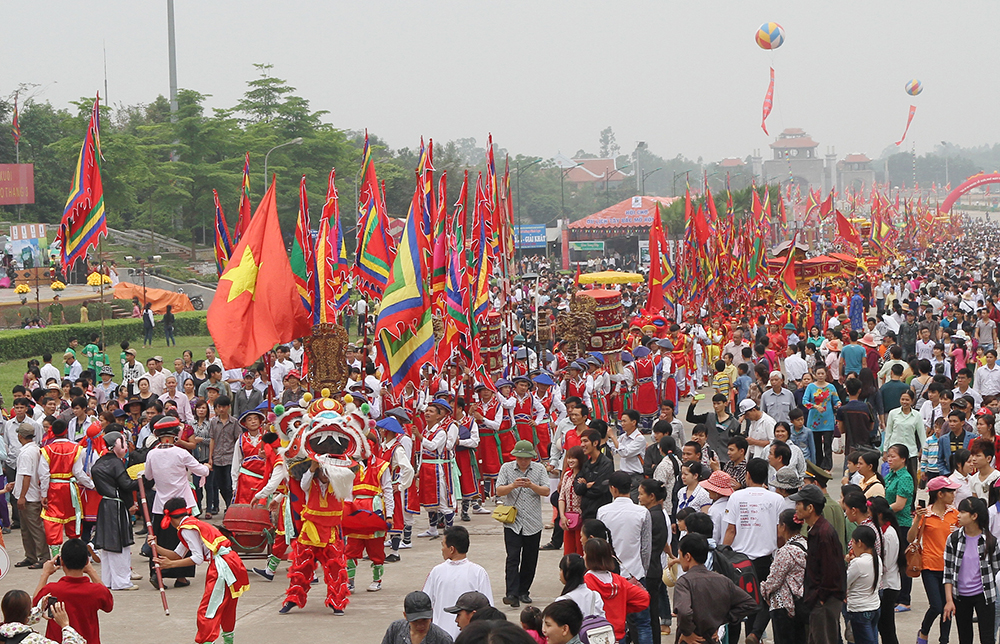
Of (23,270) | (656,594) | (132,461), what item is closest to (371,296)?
(132,461)

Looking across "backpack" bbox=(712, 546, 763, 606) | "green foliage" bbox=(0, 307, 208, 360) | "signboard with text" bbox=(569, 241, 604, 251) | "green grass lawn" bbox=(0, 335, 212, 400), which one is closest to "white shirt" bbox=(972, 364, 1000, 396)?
"backpack" bbox=(712, 546, 763, 606)

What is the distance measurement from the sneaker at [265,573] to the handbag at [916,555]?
5.43m

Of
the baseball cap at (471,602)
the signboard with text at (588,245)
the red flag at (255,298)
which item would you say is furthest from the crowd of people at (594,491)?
the signboard with text at (588,245)

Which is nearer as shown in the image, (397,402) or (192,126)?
(397,402)

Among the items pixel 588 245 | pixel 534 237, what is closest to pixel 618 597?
pixel 534 237

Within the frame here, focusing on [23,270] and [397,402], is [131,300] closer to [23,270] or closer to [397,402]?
[23,270]

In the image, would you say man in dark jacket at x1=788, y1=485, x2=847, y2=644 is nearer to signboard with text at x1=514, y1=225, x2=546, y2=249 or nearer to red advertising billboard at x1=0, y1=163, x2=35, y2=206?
signboard with text at x1=514, y1=225, x2=546, y2=249

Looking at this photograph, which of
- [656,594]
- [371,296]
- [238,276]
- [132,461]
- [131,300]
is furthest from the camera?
[131,300]

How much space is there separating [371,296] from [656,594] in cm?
971

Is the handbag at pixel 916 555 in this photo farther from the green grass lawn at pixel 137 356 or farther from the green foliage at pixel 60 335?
the green foliage at pixel 60 335

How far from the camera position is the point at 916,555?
834 centimetres

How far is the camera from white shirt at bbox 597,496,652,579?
7707mm

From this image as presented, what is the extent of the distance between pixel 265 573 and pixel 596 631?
18.1 ft

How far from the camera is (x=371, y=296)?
17172 millimetres
